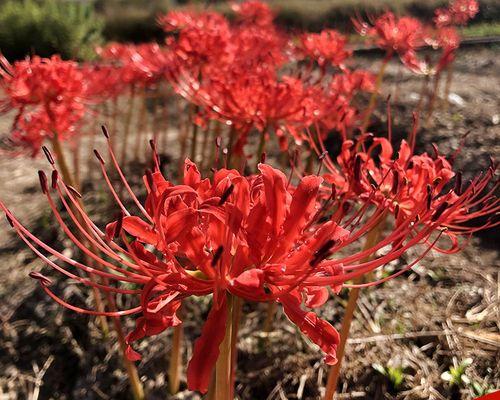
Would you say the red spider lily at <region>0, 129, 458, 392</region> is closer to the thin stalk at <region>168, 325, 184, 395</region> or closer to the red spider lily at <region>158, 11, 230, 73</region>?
the thin stalk at <region>168, 325, 184, 395</region>

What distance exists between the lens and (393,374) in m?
2.10

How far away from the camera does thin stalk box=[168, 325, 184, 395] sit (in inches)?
74.0

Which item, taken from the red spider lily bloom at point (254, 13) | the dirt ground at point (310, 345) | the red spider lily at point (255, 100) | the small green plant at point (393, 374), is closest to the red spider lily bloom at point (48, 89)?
the red spider lily at point (255, 100)

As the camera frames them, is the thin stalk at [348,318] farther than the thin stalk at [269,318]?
No

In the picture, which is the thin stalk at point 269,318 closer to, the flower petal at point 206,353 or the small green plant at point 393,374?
the small green plant at point 393,374

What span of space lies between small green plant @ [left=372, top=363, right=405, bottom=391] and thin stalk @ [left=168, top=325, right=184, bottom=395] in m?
0.80

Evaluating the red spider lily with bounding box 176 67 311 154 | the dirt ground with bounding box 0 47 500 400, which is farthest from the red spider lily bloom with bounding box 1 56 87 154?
the dirt ground with bounding box 0 47 500 400

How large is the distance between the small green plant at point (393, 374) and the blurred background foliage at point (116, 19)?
7641 millimetres

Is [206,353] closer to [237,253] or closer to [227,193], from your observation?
[237,253]

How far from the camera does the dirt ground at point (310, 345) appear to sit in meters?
2.17

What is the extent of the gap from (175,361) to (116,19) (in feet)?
40.3

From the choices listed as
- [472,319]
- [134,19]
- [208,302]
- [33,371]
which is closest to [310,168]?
[208,302]

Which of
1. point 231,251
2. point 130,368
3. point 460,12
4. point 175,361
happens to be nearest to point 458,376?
point 175,361

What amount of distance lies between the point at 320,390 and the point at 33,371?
1.34 m
